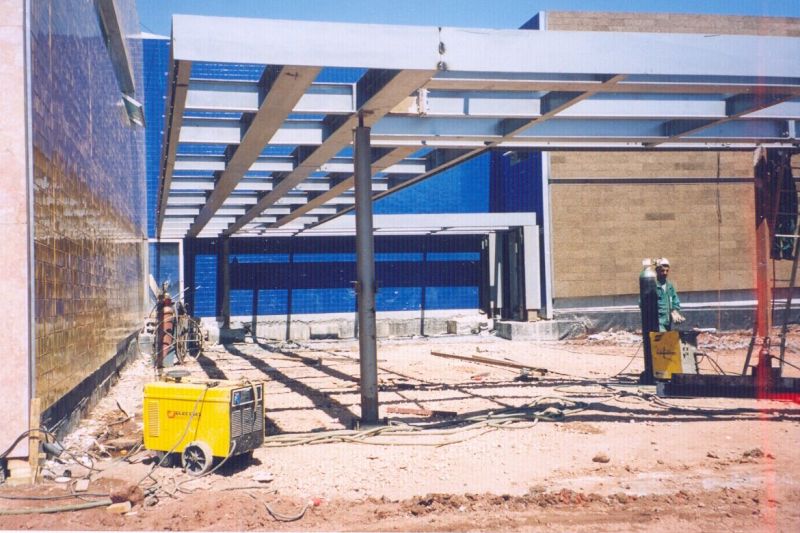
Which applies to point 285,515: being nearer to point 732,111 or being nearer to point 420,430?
point 420,430

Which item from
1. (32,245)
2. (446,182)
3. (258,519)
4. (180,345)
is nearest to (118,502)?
(258,519)

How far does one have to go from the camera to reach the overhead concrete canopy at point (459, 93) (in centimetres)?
643

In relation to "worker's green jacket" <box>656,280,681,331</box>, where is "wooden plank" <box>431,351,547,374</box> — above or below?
below

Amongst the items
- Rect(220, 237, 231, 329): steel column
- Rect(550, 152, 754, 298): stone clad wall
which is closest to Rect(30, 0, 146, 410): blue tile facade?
Rect(220, 237, 231, 329): steel column

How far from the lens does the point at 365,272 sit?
336 inches

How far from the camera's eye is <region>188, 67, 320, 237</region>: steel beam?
6688 millimetres

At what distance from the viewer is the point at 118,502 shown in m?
5.50

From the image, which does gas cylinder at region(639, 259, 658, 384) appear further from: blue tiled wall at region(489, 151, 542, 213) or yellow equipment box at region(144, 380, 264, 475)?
Answer: blue tiled wall at region(489, 151, 542, 213)

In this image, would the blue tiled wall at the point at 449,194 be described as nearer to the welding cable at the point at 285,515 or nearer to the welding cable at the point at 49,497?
the welding cable at the point at 49,497

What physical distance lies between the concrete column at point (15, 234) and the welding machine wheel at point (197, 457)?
4.49 feet

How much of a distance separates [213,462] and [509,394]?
5.32 m

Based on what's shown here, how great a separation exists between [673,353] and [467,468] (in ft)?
18.5

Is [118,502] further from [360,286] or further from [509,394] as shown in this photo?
[509,394]

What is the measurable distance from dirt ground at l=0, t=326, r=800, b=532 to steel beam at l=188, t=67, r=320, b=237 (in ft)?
11.6
